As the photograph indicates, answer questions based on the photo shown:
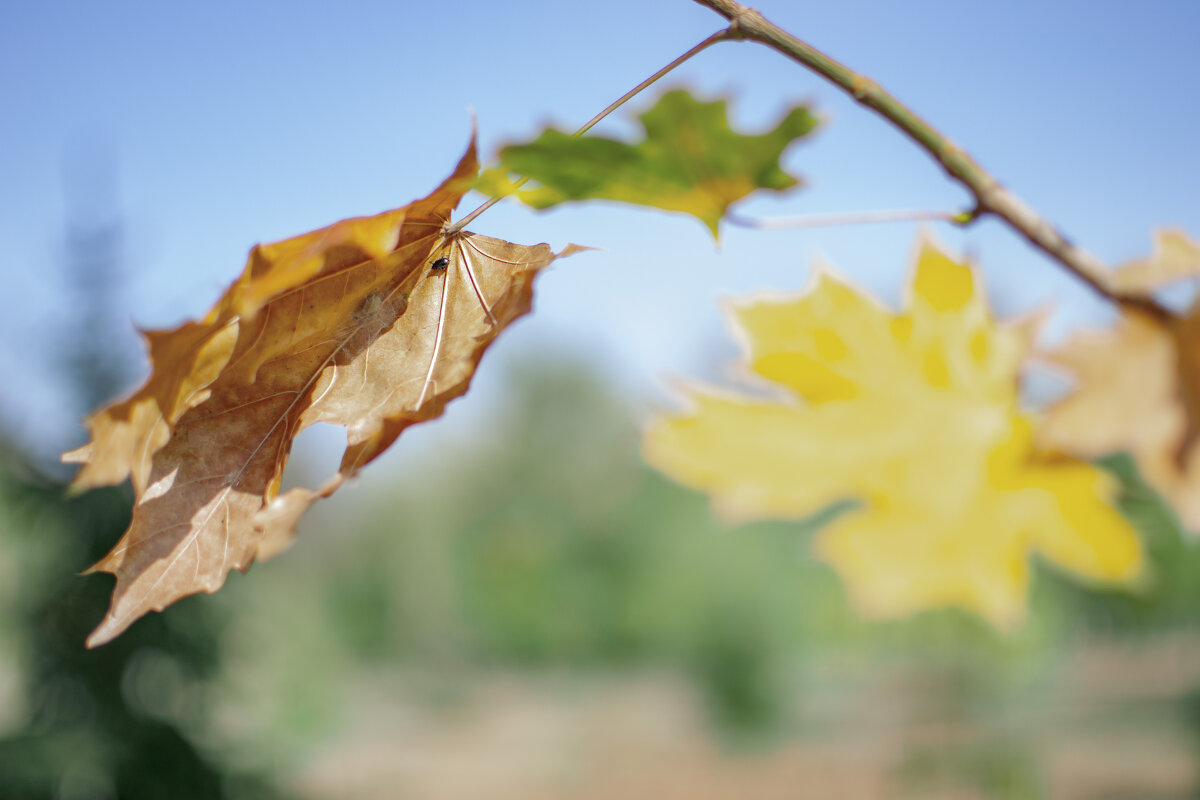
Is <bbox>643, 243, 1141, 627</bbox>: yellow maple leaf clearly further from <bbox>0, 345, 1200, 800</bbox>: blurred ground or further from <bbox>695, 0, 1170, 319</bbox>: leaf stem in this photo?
<bbox>0, 345, 1200, 800</bbox>: blurred ground

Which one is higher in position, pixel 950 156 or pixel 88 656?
pixel 950 156

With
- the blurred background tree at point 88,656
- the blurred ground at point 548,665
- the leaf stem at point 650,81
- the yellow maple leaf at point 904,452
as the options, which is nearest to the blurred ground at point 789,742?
the blurred ground at point 548,665

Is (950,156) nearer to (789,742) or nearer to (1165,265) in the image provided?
(1165,265)

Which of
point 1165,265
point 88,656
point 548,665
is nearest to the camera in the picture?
point 1165,265

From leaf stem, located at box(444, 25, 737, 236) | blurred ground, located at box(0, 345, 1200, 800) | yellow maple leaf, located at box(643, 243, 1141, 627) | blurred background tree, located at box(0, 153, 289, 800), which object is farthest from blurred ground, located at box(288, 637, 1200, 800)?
leaf stem, located at box(444, 25, 737, 236)

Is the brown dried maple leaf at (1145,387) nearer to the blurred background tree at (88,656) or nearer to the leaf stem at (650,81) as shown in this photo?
the leaf stem at (650,81)

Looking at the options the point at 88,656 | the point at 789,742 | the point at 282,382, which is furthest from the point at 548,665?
the point at 282,382
